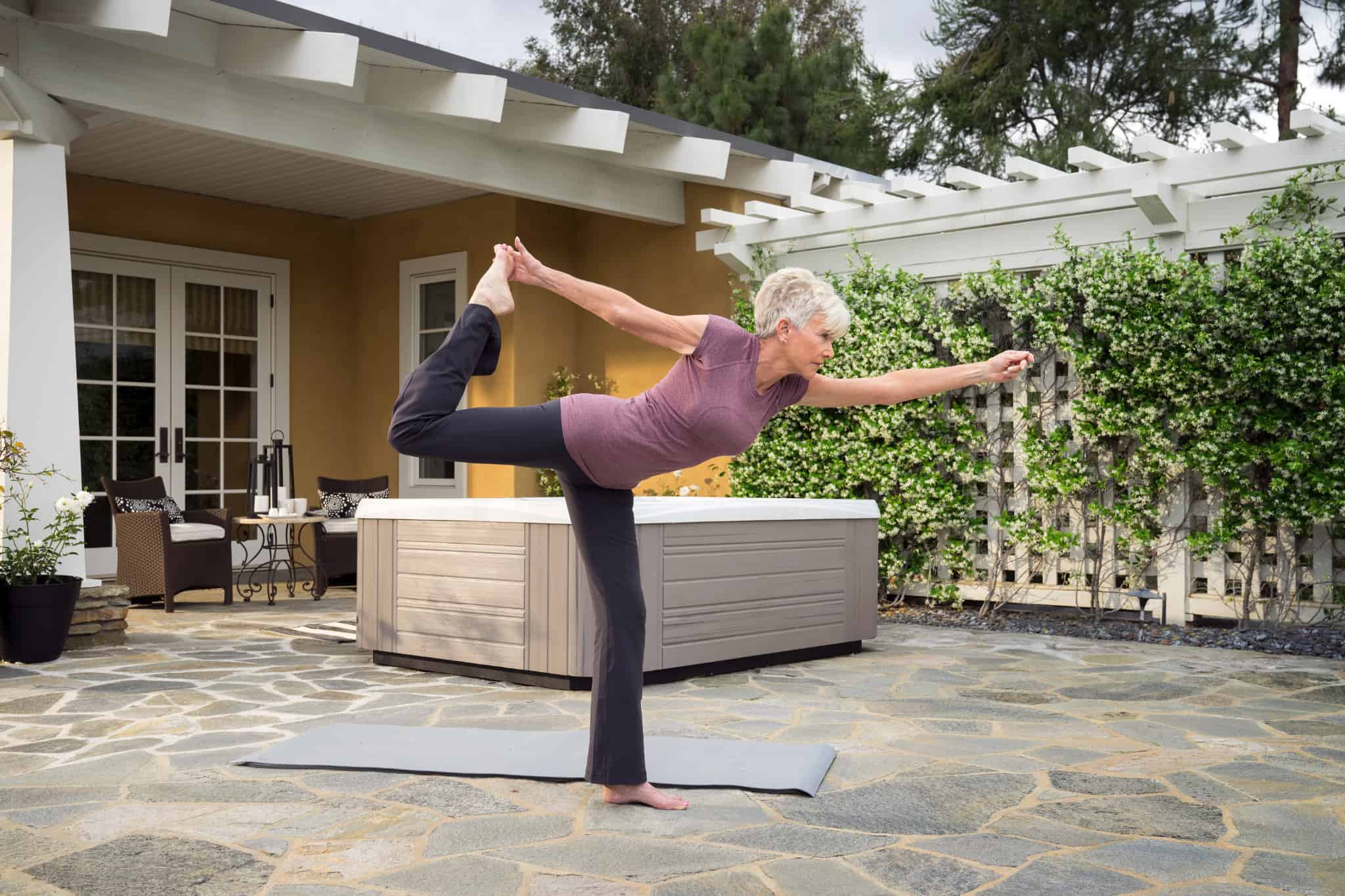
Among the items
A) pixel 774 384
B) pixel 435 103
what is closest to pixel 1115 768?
pixel 774 384

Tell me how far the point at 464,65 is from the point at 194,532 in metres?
3.35

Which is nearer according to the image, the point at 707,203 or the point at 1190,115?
the point at 707,203

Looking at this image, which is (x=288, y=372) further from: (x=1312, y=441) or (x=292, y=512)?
(x=1312, y=441)

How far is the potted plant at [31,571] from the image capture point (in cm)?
509

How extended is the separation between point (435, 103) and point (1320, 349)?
4843 millimetres

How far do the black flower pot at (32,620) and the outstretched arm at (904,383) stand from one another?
12.5ft

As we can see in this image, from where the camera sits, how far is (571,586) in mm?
4465

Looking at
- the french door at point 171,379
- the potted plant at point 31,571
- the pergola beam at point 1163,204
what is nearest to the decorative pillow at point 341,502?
the french door at point 171,379

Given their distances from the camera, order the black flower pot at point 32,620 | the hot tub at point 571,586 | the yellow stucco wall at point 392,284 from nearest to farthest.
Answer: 1. the hot tub at point 571,586
2. the black flower pot at point 32,620
3. the yellow stucco wall at point 392,284

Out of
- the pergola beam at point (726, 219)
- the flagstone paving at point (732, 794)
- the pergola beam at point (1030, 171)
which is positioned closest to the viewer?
the flagstone paving at point (732, 794)

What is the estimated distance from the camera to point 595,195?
26.8 feet

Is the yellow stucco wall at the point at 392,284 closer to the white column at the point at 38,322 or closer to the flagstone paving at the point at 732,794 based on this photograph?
the white column at the point at 38,322

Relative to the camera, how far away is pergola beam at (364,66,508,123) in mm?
6633

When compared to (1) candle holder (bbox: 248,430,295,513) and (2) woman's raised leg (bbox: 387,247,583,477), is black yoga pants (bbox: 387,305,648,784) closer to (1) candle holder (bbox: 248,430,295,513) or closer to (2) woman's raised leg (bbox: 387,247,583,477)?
(2) woman's raised leg (bbox: 387,247,583,477)
